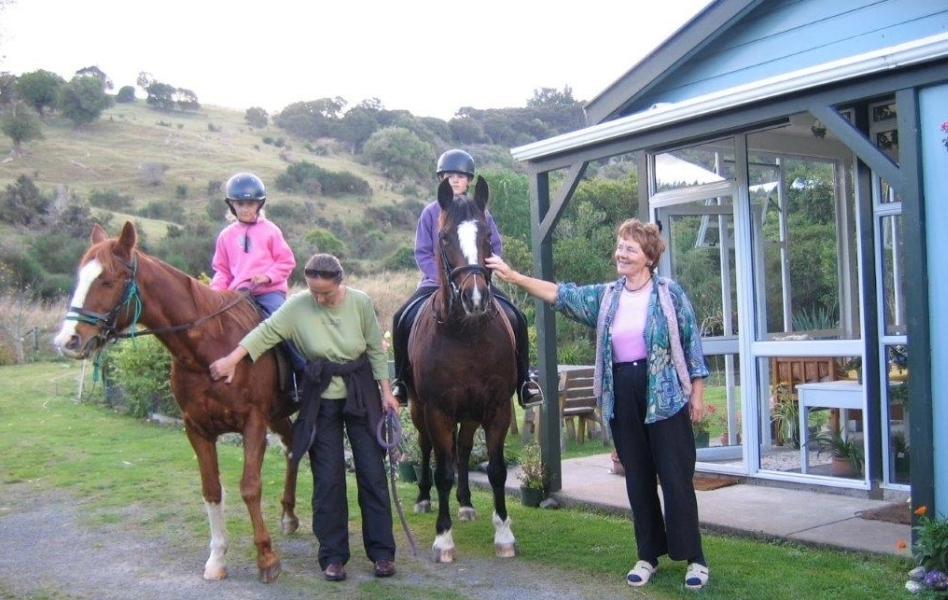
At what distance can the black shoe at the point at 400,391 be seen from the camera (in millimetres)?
6923

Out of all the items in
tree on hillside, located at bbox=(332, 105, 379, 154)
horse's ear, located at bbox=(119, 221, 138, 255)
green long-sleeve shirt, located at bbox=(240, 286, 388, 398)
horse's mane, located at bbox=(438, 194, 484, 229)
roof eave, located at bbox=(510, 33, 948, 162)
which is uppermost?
tree on hillside, located at bbox=(332, 105, 379, 154)

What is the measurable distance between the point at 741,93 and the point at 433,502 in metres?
4.46

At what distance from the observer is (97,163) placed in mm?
55250

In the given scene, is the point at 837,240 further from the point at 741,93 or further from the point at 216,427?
the point at 216,427

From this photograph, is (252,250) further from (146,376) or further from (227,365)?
(146,376)

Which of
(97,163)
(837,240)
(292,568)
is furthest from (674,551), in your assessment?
(97,163)

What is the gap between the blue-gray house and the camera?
6566 millimetres

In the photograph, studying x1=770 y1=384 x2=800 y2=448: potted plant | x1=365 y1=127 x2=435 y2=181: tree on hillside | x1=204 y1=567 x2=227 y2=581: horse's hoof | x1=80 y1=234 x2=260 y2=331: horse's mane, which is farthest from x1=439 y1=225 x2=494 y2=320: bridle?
x1=365 y1=127 x2=435 y2=181: tree on hillside

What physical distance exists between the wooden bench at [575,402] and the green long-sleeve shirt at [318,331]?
581 centimetres

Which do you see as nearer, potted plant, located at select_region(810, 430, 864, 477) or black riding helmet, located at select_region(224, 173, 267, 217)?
black riding helmet, located at select_region(224, 173, 267, 217)

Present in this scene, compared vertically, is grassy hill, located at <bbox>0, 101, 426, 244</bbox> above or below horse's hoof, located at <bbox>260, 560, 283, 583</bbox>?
above

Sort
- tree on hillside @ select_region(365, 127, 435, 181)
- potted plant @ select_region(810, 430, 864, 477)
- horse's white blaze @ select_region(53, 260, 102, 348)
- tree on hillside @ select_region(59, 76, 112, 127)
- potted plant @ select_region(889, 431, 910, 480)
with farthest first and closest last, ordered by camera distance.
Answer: tree on hillside @ select_region(59, 76, 112, 127) < tree on hillside @ select_region(365, 127, 435, 181) < potted plant @ select_region(810, 430, 864, 477) < potted plant @ select_region(889, 431, 910, 480) < horse's white blaze @ select_region(53, 260, 102, 348)

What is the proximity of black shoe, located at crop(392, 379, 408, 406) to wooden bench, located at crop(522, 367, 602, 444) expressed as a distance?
432 centimetres

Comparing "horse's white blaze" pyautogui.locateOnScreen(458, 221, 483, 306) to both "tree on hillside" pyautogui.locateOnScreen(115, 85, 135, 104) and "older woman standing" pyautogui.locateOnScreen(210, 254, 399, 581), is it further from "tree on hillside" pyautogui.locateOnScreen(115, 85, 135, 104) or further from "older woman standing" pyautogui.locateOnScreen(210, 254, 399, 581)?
"tree on hillside" pyautogui.locateOnScreen(115, 85, 135, 104)
